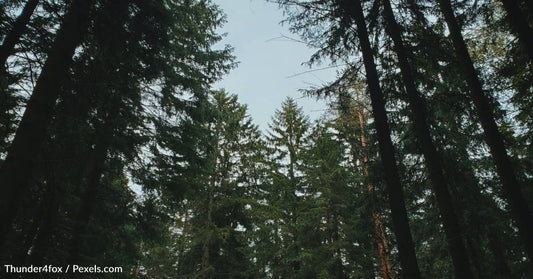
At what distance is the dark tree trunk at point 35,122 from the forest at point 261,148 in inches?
0.7

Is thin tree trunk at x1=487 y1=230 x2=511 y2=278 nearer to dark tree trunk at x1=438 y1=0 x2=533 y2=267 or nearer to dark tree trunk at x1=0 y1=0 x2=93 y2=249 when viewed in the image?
dark tree trunk at x1=438 y1=0 x2=533 y2=267

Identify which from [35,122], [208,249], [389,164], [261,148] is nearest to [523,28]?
[389,164]

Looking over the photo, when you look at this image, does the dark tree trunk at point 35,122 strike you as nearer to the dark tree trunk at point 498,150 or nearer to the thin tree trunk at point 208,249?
the dark tree trunk at point 498,150

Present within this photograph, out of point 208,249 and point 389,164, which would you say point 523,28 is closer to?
point 389,164

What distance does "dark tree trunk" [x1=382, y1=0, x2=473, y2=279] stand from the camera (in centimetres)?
593

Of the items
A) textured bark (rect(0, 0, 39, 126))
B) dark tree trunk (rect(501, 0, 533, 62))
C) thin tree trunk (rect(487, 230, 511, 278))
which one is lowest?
thin tree trunk (rect(487, 230, 511, 278))

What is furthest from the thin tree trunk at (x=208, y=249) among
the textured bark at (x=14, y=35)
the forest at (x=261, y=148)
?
the textured bark at (x=14, y=35)

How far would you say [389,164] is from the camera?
5.65m

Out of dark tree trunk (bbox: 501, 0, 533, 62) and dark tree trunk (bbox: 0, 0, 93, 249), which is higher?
dark tree trunk (bbox: 501, 0, 533, 62)

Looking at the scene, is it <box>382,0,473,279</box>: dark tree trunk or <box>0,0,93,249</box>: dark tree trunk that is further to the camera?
<box>382,0,473,279</box>: dark tree trunk

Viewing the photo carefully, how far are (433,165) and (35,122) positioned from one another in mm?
7816

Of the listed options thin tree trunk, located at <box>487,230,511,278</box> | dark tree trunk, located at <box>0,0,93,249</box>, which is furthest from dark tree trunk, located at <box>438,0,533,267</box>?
dark tree trunk, located at <box>0,0,93,249</box>

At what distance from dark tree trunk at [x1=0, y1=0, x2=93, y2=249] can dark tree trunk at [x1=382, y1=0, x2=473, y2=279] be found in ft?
23.2

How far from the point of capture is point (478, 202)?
367 inches
